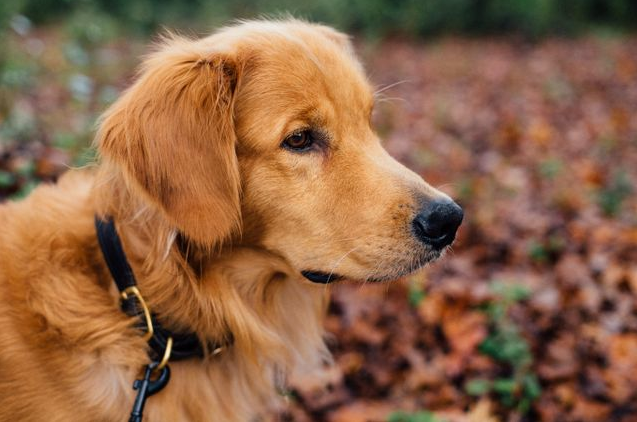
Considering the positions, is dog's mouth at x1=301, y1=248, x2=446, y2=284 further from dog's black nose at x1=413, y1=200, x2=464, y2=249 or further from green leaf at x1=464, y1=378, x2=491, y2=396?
green leaf at x1=464, y1=378, x2=491, y2=396

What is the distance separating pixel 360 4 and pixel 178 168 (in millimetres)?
15643

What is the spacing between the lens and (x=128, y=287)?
7.69 feet

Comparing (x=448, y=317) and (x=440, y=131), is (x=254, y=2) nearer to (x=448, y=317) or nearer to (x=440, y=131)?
(x=440, y=131)

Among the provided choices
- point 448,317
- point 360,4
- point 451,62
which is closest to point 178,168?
point 448,317

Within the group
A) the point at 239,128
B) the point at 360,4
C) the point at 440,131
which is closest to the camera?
the point at 239,128

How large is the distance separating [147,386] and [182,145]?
3.10ft

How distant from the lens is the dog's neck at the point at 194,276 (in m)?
2.39

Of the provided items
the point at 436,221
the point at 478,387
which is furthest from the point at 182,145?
the point at 478,387

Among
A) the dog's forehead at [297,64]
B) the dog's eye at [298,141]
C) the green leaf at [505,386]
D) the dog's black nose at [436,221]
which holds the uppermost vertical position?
the dog's forehead at [297,64]

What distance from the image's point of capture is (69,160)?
16.0ft

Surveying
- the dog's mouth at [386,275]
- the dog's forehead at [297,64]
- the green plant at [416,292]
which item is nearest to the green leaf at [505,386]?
the green plant at [416,292]

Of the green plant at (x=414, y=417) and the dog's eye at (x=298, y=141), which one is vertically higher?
the dog's eye at (x=298, y=141)

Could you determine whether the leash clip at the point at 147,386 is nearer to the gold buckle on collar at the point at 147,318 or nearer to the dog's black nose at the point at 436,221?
the gold buckle on collar at the point at 147,318

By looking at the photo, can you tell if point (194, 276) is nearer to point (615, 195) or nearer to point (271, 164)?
point (271, 164)
